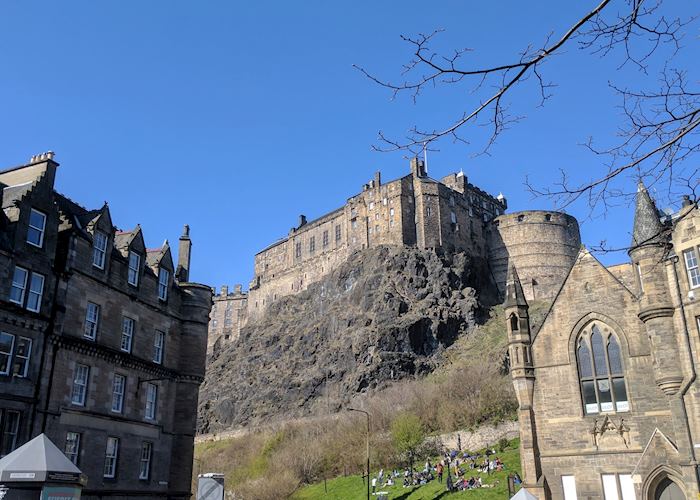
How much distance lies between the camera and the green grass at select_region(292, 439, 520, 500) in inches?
1436

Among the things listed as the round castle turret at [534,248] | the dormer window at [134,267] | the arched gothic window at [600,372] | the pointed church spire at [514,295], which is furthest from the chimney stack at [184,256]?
the round castle turret at [534,248]

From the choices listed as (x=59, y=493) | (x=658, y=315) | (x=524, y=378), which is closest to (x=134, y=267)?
(x=524, y=378)

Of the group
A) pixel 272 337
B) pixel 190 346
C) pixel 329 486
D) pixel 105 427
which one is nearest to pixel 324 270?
pixel 272 337

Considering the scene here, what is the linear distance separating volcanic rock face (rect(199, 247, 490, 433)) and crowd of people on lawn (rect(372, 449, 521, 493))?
25366mm

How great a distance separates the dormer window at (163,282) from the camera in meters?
32.4

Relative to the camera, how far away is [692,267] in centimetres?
2383

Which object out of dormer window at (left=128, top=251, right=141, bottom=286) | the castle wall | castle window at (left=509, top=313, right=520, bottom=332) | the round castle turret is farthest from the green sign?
the round castle turret

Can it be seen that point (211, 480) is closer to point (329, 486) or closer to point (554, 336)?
point (554, 336)

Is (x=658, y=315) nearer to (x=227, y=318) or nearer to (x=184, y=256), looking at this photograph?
(x=184, y=256)

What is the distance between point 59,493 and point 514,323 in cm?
2073

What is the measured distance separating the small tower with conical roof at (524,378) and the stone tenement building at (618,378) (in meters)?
0.04

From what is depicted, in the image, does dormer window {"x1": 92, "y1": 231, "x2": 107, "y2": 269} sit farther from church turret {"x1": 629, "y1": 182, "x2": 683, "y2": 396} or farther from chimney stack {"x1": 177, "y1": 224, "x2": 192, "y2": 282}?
church turret {"x1": 629, "y1": 182, "x2": 683, "y2": 396}

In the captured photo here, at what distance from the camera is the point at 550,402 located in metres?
26.8

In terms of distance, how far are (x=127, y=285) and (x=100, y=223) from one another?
9.96 ft
